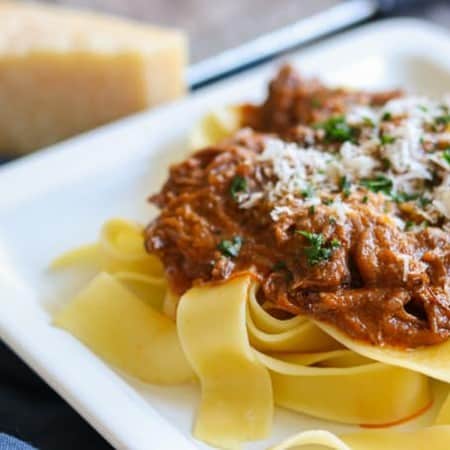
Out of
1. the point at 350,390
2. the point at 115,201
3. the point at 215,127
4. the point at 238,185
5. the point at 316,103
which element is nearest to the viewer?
the point at 350,390

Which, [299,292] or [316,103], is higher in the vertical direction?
[316,103]

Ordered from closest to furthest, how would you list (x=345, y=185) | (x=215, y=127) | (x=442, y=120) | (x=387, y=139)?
(x=345, y=185) → (x=387, y=139) → (x=442, y=120) → (x=215, y=127)

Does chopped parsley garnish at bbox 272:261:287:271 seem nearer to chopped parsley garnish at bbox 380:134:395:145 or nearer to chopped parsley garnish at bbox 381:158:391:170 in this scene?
chopped parsley garnish at bbox 381:158:391:170

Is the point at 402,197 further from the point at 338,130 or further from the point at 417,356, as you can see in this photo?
the point at 417,356

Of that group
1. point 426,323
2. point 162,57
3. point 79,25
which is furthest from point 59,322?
point 79,25

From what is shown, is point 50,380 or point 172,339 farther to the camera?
point 172,339

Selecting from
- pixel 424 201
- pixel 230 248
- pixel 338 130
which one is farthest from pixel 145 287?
pixel 424 201

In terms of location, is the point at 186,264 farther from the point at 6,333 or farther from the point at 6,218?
the point at 6,218

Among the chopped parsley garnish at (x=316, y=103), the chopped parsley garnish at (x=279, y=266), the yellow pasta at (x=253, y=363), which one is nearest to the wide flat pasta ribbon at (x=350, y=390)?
the yellow pasta at (x=253, y=363)
